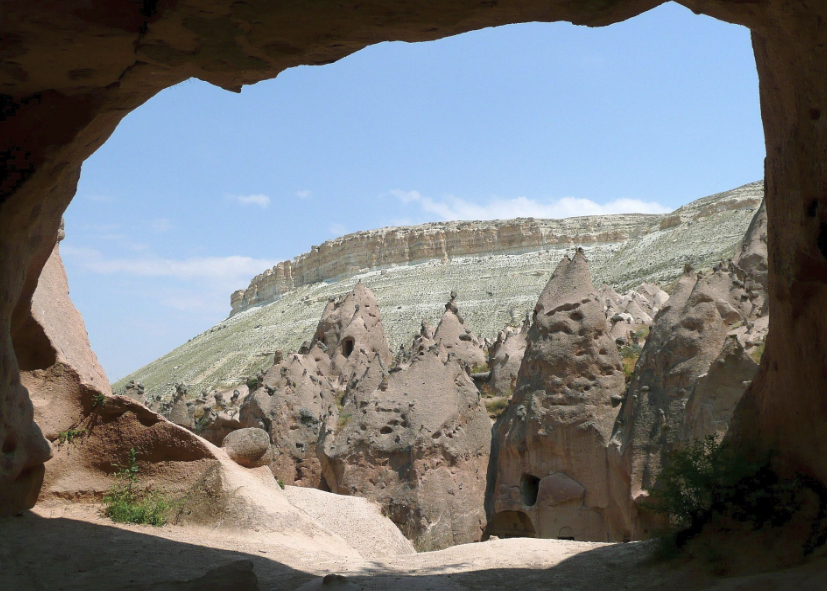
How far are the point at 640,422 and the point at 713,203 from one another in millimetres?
53642

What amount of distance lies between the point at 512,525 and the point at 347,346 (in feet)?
39.0

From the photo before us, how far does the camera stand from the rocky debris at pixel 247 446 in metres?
10.4

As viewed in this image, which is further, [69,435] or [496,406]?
[496,406]

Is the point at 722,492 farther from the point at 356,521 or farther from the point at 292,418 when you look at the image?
the point at 292,418

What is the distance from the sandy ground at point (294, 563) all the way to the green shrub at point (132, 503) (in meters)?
0.17

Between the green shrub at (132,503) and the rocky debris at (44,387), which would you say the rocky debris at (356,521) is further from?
the rocky debris at (44,387)

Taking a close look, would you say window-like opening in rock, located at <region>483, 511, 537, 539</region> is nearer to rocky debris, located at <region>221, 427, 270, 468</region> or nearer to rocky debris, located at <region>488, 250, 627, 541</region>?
rocky debris, located at <region>488, 250, 627, 541</region>

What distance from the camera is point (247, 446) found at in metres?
10.5

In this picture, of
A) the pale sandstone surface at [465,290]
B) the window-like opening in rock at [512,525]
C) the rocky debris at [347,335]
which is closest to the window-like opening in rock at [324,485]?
the window-like opening in rock at [512,525]

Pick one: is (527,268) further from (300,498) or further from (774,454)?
(774,454)

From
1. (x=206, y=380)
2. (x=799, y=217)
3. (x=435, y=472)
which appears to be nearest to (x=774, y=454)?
(x=799, y=217)

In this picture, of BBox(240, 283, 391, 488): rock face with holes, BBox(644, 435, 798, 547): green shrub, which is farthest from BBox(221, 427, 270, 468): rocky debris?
BBox(644, 435, 798, 547): green shrub

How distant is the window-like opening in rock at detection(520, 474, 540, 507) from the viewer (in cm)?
1323

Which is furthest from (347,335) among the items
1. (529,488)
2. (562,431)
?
(562,431)
